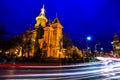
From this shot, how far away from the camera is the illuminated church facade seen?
82.5m

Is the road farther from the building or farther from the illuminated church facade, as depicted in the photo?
the building

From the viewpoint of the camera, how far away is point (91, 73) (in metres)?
18.8

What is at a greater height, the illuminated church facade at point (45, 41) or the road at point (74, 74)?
the illuminated church facade at point (45, 41)

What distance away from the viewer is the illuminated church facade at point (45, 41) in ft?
271

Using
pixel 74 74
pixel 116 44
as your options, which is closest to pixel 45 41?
pixel 116 44

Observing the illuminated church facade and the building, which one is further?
the building

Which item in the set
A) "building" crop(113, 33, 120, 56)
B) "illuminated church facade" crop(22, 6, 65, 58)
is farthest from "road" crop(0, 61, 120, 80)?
"building" crop(113, 33, 120, 56)

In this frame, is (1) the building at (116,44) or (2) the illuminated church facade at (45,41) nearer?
(2) the illuminated church facade at (45,41)

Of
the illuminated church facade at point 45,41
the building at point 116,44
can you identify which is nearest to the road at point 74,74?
the illuminated church facade at point 45,41

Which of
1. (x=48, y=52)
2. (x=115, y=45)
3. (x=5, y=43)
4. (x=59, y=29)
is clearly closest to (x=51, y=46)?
(x=48, y=52)

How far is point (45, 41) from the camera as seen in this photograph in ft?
304

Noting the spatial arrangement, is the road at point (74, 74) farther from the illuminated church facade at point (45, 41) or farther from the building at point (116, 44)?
the building at point (116, 44)

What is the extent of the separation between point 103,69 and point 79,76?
4.11 meters

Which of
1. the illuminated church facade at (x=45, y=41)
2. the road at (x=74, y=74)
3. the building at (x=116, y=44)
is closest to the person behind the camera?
the road at (x=74, y=74)
